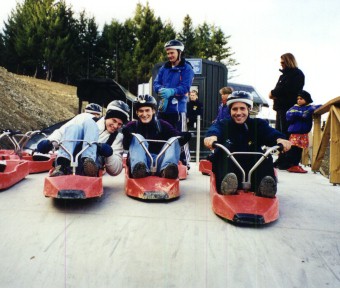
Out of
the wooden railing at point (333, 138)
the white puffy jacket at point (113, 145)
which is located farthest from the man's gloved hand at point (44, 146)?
the wooden railing at point (333, 138)

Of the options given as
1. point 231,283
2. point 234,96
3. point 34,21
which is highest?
point 34,21

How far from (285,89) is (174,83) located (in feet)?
6.82

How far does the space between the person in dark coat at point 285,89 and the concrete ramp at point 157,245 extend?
2.63 meters

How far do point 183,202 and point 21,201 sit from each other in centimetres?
162

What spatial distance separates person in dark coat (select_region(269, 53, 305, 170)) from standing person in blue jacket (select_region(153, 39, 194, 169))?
1.84 m

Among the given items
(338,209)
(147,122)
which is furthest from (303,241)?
(147,122)

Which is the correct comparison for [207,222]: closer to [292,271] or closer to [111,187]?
[292,271]

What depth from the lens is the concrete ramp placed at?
6.45ft

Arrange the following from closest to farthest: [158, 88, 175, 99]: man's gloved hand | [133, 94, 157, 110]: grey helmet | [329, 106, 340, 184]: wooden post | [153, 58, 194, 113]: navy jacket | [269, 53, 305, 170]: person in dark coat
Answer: [133, 94, 157, 110]: grey helmet < [329, 106, 340, 184]: wooden post < [158, 88, 175, 99]: man's gloved hand < [153, 58, 194, 113]: navy jacket < [269, 53, 305, 170]: person in dark coat

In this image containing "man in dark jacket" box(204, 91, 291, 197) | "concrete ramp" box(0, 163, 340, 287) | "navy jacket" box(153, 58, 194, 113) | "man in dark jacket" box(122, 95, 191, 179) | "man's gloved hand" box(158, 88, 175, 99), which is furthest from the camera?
"navy jacket" box(153, 58, 194, 113)

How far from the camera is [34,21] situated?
29.8 m

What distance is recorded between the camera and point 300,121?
546 centimetres

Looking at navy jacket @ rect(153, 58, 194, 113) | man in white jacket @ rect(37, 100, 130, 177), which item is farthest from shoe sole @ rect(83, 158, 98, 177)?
navy jacket @ rect(153, 58, 194, 113)

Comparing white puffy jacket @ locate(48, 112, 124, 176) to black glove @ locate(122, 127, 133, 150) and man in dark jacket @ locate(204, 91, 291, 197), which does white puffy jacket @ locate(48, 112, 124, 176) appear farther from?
man in dark jacket @ locate(204, 91, 291, 197)
